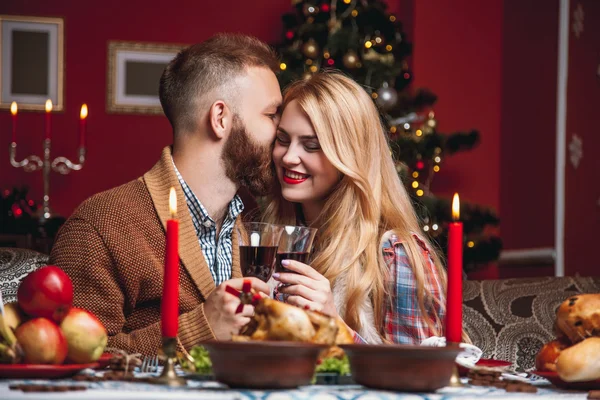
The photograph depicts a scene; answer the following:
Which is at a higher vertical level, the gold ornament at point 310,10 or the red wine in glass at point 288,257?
the gold ornament at point 310,10

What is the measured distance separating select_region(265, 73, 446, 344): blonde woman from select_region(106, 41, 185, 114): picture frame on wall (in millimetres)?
2964

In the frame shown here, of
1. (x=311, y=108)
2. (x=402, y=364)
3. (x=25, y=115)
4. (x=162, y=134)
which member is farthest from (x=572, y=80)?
(x=402, y=364)

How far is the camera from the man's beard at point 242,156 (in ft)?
9.14

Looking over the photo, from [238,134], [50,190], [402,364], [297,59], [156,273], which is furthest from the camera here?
[50,190]

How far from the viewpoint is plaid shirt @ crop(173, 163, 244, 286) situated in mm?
2703

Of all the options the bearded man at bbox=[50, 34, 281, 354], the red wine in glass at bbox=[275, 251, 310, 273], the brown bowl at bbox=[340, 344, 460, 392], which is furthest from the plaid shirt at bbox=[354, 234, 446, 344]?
the brown bowl at bbox=[340, 344, 460, 392]

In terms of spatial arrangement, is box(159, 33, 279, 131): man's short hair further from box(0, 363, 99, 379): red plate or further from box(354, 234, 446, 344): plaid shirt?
box(0, 363, 99, 379): red plate

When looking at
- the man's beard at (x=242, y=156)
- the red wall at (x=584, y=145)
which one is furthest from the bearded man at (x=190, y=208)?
the red wall at (x=584, y=145)

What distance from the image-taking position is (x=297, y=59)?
4.88 meters

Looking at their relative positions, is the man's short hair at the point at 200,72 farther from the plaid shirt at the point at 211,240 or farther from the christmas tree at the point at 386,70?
the christmas tree at the point at 386,70

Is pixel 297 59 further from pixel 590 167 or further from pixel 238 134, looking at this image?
pixel 238 134

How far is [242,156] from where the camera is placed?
2.79m

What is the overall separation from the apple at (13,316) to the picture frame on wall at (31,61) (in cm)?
429

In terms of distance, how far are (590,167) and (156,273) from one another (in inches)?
136
